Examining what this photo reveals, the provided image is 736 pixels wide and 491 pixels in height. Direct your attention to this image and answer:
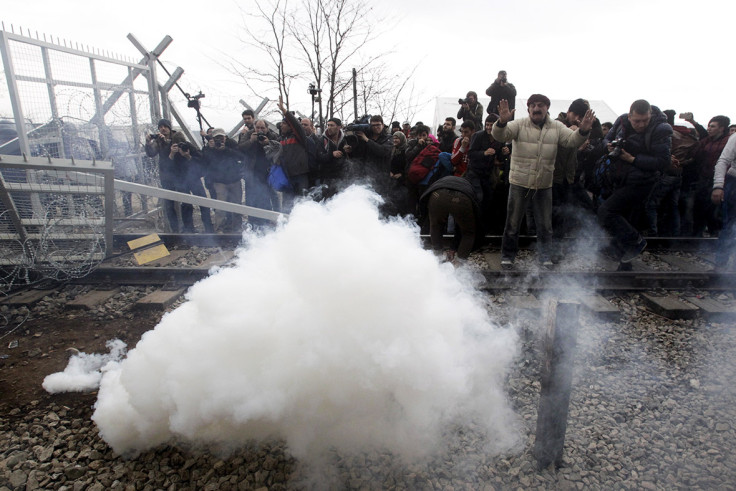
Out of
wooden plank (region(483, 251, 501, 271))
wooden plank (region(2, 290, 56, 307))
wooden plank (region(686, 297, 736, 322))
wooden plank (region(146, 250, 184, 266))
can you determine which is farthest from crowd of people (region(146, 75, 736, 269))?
wooden plank (region(2, 290, 56, 307))

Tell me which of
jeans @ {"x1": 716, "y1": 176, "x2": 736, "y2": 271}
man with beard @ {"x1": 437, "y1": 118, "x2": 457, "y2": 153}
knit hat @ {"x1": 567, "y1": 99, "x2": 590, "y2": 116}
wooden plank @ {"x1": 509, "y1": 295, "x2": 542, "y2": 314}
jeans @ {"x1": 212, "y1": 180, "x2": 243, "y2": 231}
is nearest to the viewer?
wooden plank @ {"x1": 509, "y1": 295, "x2": 542, "y2": 314}

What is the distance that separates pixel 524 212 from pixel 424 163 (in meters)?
1.88

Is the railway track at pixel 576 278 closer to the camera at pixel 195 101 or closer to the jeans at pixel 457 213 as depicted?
the jeans at pixel 457 213

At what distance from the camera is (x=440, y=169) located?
6.55 m

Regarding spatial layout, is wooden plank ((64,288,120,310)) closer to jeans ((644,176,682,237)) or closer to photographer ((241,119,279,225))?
photographer ((241,119,279,225))

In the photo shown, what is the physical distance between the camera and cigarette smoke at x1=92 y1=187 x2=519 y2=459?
2227 millimetres

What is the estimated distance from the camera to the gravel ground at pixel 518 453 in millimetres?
2338

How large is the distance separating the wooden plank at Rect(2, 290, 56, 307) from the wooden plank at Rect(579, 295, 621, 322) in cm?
638

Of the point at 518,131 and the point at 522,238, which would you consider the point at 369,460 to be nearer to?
the point at 518,131

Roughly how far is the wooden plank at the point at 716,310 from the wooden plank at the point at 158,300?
19.5ft

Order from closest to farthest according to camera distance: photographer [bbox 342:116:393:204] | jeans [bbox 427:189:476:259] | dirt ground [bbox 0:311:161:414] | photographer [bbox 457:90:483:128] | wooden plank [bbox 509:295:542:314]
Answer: dirt ground [bbox 0:311:161:414], wooden plank [bbox 509:295:542:314], jeans [bbox 427:189:476:259], photographer [bbox 342:116:393:204], photographer [bbox 457:90:483:128]

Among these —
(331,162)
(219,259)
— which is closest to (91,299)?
(219,259)

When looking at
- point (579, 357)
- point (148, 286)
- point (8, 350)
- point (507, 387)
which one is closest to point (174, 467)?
point (507, 387)

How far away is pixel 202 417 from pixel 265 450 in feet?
1.59
